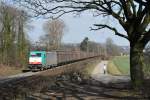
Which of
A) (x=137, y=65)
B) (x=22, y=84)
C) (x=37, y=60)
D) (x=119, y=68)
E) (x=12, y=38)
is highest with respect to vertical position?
(x=12, y=38)

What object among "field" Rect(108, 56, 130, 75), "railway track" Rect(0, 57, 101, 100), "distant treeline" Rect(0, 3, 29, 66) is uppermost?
"distant treeline" Rect(0, 3, 29, 66)

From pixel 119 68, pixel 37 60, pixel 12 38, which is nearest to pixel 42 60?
pixel 37 60

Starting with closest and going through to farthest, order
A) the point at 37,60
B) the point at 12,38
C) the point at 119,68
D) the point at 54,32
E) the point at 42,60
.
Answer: the point at 42,60 → the point at 37,60 → the point at 12,38 → the point at 119,68 → the point at 54,32

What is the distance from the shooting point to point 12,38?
72.6 meters

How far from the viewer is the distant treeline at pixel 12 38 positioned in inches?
2776

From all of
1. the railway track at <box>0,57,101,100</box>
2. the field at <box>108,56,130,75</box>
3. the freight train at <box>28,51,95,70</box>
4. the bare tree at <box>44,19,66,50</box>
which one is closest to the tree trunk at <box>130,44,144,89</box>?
the railway track at <box>0,57,101,100</box>

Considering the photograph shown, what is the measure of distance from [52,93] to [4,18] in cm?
5330

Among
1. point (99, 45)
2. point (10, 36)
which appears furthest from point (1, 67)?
point (99, 45)

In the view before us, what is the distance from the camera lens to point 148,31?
19578 mm

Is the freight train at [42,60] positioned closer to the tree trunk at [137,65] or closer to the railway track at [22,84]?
the railway track at [22,84]

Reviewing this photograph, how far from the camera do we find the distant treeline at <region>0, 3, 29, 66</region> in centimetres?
Result: 7050

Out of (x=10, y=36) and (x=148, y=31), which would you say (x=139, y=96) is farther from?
(x=10, y=36)

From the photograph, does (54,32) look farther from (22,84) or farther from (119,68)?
(22,84)

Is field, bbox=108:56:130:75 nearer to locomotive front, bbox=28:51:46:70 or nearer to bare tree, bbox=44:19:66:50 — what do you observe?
locomotive front, bbox=28:51:46:70
